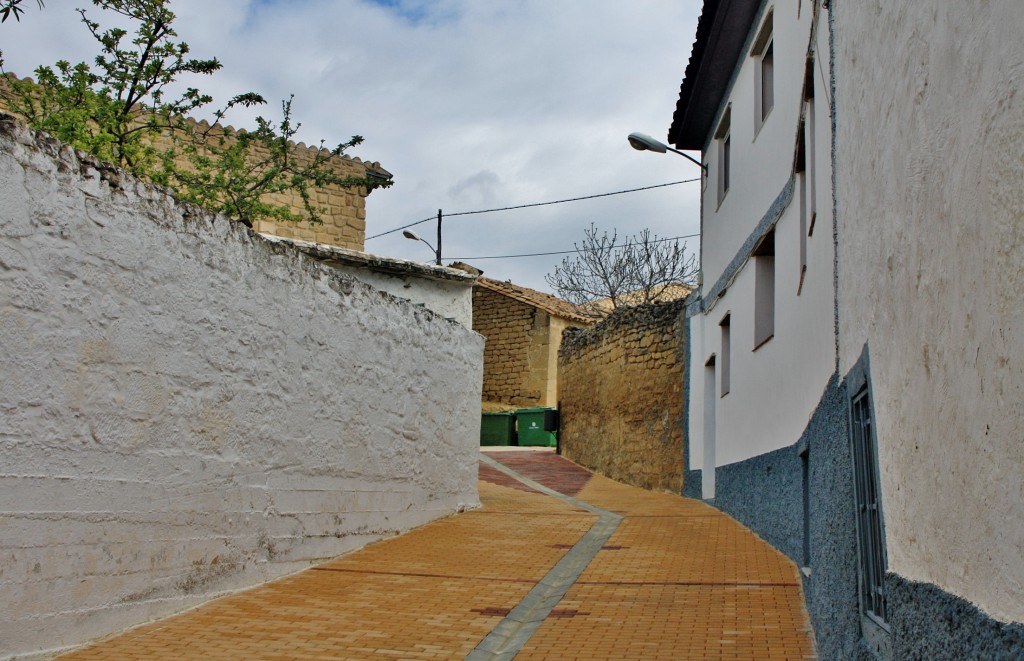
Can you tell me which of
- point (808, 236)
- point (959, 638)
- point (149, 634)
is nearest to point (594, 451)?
point (808, 236)

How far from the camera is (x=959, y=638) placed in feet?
7.48

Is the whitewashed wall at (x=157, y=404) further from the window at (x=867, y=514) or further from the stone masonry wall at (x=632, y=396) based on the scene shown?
the stone masonry wall at (x=632, y=396)

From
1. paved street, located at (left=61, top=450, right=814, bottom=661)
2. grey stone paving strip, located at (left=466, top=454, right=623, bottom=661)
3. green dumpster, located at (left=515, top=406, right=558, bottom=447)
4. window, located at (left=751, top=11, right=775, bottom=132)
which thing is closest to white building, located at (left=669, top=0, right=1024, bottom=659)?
paved street, located at (left=61, top=450, right=814, bottom=661)

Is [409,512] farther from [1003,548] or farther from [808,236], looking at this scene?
[1003,548]

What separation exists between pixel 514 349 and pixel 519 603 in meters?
22.2

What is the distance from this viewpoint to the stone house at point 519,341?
2841 centimetres

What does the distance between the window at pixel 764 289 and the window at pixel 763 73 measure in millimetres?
1303

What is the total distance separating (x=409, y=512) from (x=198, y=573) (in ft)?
11.3

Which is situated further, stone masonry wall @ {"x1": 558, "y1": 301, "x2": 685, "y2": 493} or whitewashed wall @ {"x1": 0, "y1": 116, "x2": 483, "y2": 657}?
stone masonry wall @ {"x1": 558, "y1": 301, "x2": 685, "y2": 493}

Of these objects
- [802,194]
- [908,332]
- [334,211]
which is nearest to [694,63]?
[802,194]

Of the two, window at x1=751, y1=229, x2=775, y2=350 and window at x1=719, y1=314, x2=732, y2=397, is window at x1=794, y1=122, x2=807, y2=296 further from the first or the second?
window at x1=719, y1=314, x2=732, y2=397

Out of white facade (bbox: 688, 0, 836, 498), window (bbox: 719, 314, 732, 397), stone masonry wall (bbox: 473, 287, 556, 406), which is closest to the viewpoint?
white facade (bbox: 688, 0, 836, 498)

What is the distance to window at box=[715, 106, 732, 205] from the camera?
13039 millimetres

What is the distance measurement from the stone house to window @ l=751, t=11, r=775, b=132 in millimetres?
17478
